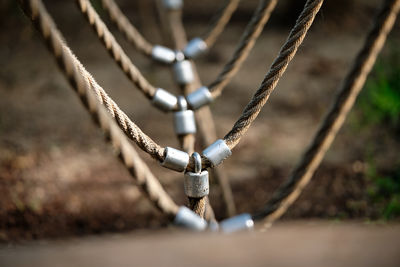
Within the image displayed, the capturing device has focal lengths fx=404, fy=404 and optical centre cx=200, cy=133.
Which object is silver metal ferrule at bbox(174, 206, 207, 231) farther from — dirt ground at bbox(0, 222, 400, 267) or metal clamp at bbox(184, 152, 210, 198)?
dirt ground at bbox(0, 222, 400, 267)

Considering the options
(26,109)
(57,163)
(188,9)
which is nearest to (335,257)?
(57,163)

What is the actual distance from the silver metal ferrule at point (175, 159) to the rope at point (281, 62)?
3.2 inches

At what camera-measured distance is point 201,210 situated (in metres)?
0.66

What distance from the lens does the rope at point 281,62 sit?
0.63 meters

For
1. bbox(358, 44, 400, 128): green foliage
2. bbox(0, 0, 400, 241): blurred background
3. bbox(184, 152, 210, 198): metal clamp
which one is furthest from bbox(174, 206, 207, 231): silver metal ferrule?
bbox(358, 44, 400, 128): green foliage

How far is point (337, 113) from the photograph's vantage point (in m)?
0.79

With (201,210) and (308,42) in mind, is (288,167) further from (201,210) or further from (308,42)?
(308,42)

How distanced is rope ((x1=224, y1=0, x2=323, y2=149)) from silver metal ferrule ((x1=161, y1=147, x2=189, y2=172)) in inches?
3.2

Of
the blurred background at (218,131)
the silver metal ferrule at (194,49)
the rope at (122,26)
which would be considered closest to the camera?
the rope at (122,26)

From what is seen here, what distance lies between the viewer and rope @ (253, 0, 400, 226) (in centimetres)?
76

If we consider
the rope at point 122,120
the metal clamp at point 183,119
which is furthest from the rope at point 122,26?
the rope at point 122,120

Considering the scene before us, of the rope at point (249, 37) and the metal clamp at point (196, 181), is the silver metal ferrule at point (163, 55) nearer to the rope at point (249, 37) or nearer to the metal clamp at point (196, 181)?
the rope at point (249, 37)

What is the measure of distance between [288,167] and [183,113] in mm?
954

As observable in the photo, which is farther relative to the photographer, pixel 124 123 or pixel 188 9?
pixel 188 9
